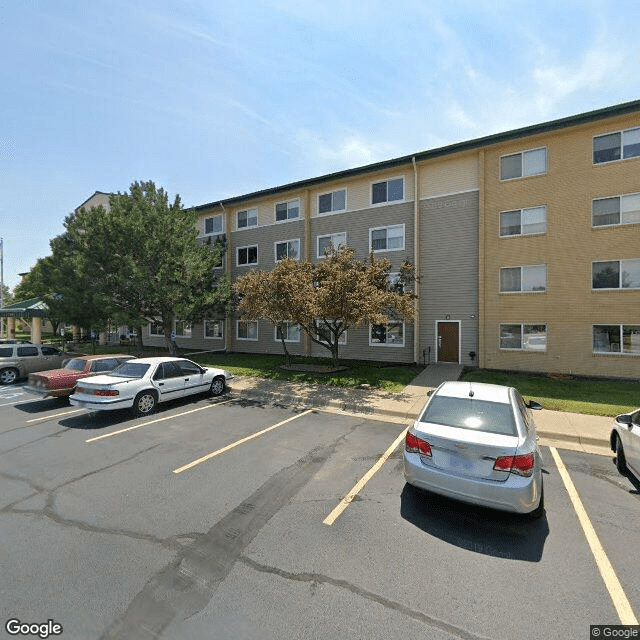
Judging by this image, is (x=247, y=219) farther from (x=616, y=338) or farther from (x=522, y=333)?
(x=616, y=338)

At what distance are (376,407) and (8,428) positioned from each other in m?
10.2

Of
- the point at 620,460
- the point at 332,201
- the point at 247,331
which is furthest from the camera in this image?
the point at 247,331

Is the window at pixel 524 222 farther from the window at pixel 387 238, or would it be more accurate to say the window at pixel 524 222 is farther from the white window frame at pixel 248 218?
the white window frame at pixel 248 218

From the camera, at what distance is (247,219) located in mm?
26062

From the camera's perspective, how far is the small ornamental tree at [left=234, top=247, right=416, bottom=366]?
1406 cm

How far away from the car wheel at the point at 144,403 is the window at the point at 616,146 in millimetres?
21081

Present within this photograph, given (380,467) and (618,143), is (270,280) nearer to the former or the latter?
(380,467)

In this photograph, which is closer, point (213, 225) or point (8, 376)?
point (8, 376)

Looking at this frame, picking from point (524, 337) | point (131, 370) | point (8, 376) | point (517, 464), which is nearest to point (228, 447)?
point (131, 370)

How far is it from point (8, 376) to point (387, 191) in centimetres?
2131

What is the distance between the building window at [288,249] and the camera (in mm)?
23608

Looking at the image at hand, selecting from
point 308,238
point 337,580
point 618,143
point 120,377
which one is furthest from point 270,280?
point 618,143

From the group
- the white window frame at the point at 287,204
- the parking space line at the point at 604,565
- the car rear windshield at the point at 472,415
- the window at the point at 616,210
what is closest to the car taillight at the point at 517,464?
the car rear windshield at the point at 472,415

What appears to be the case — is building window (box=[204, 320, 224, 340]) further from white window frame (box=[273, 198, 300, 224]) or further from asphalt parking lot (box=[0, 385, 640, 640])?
asphalt parking lot (box=[0, 385, 640, 640])
